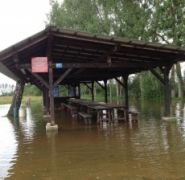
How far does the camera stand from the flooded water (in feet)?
22.2

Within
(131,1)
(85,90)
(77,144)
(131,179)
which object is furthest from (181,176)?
(85,90)

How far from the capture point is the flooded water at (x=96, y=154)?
6762 millimetres

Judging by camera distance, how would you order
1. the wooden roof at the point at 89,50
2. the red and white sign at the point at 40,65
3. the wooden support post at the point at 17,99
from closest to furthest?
1. the wooden roof at the point at 89,50
2. the red and white sign at the point at 40,65
3. the wooden support post at the point at 17,99

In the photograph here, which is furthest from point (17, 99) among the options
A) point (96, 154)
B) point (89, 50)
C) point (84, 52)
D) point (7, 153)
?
point (96, 154)

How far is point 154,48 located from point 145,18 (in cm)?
1300

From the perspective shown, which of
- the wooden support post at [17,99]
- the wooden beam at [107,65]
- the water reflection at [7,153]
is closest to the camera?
the water reflection at [7,153]

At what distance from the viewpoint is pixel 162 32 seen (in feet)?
87.8

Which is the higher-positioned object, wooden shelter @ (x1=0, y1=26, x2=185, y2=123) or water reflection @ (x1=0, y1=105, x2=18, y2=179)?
wooden shelter @ (x1=0, y1=26, x2=185, y2=123)

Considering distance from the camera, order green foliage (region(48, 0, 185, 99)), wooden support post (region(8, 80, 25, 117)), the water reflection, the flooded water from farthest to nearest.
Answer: green foliage (region(48, 0, 185, 99)), wooden support post (region(8, 80, 25, 117)), the water reflection, the flooded water

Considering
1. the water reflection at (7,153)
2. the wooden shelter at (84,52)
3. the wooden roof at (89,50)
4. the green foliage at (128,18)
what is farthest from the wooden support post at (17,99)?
the water reflection at (7,153)

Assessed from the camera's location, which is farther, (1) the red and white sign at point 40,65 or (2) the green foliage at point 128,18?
(2) the green foliage at point 128,18

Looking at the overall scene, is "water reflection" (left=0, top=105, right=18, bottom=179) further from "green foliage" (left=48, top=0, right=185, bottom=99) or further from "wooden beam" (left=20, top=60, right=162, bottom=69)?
"green foliage" (left=48, top=0, right=185, bottom=99)

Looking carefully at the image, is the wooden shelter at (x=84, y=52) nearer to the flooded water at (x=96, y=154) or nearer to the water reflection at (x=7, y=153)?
the water reflection at (x=7, y=153)

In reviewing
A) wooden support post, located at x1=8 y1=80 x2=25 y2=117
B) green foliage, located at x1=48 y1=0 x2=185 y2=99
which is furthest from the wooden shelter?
green foliage, located at x1=48 y1=0 x2=185 y2=99
